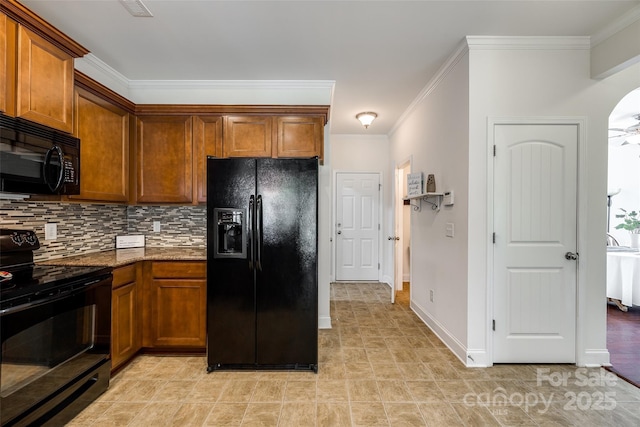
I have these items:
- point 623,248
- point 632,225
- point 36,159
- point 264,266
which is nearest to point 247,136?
point 264,266

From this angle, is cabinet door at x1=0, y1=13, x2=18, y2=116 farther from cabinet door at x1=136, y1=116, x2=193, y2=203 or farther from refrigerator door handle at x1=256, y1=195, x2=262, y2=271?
refrigerator door handle at x1=256, y1=195, x2=262, y2=271

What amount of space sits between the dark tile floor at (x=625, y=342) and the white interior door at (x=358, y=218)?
10.0 feet

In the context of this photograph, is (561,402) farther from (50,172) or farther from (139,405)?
(50,172)

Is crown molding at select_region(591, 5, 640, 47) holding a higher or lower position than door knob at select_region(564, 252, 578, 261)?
higher

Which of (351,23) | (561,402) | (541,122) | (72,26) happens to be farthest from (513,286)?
(72,26)

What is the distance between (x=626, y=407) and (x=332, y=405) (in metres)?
1.89

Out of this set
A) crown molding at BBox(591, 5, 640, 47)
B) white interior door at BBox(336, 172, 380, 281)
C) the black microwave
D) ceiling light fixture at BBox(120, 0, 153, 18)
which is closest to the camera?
the black microwave

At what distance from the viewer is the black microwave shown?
1.68 m

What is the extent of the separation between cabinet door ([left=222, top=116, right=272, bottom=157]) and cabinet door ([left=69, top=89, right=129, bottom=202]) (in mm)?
917

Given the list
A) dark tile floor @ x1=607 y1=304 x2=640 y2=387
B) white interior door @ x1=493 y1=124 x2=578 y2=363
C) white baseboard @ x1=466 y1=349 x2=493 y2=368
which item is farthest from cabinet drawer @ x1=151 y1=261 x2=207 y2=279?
dark tile floor @ x1=607 y1=304 x2=640 y2=387

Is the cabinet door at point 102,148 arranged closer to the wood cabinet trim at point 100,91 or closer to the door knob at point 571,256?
the wood cabinet trim at point 100,91

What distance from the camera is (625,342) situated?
292 cm

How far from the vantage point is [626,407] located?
1968 millimetres

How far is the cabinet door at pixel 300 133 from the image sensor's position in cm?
300
